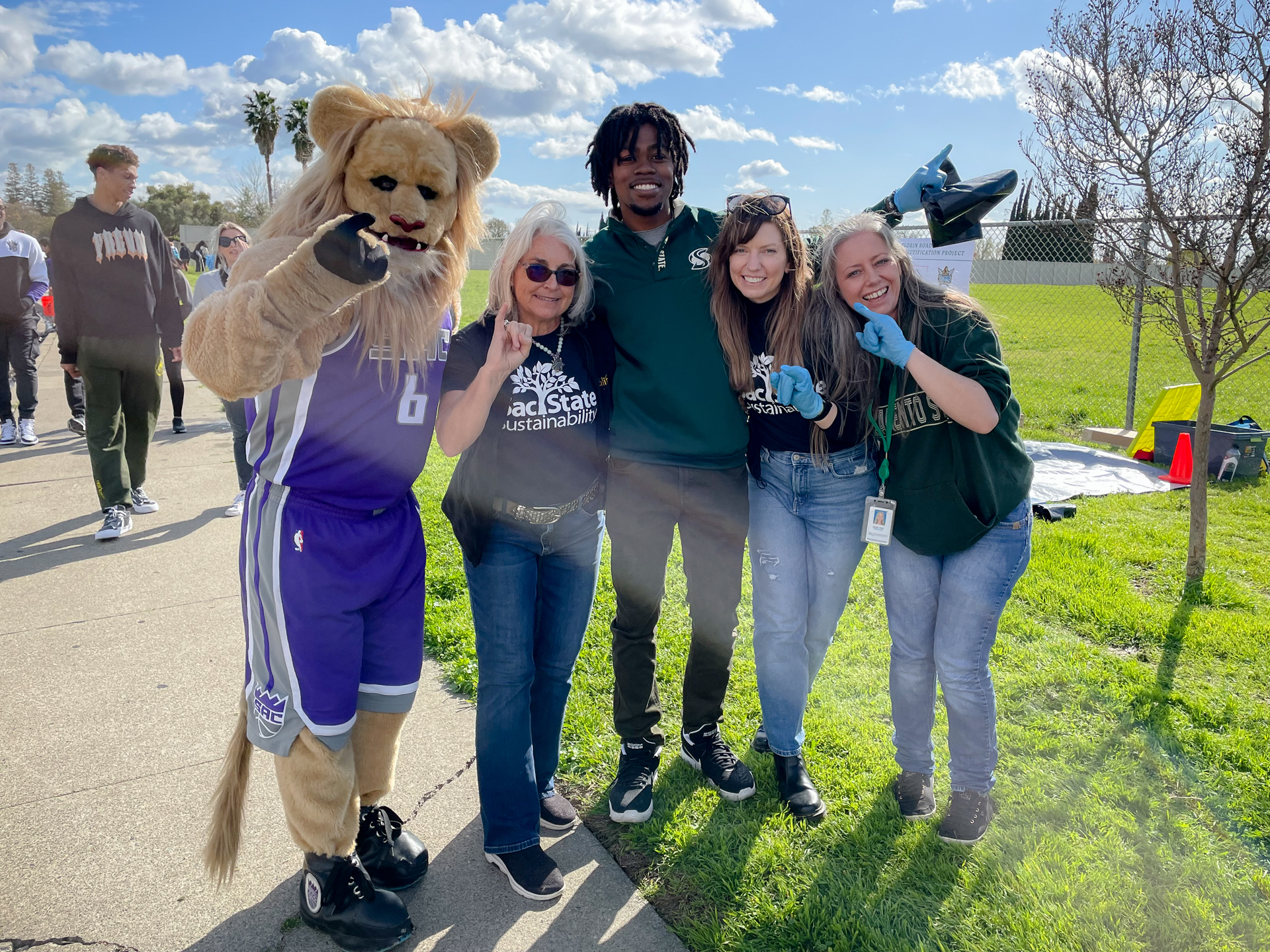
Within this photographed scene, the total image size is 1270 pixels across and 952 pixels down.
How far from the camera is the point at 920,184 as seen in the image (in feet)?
8.86

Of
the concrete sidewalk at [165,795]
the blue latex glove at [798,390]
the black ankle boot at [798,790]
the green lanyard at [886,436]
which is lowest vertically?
the concrete sidewalk at [165,795]

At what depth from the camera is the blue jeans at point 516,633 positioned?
2359mm

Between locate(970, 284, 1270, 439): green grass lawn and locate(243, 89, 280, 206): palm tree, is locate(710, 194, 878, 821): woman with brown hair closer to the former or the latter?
locate(970, 284, 1270, 439): green grass lawn

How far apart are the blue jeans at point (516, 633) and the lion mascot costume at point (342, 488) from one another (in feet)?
0.74

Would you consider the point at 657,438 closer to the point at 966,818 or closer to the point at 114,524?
the point at 966,818

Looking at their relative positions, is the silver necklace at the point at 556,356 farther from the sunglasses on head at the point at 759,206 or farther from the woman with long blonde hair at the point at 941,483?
the woman with long blonde hair at the point at 941,483

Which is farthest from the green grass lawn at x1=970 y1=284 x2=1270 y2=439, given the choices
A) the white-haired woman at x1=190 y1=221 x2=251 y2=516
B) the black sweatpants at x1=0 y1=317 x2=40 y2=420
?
the black sweatpants at x1=0 y1=317 x2=40 y2=420

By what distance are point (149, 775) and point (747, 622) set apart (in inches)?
110

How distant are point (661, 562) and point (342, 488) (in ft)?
3.69

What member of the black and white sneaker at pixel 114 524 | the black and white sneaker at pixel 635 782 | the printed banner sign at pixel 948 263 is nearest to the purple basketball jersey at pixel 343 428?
the black and white sneaker at pixel 635 782

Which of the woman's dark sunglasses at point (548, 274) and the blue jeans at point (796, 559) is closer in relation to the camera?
the woman's dark sunglasses at point (548, 274)

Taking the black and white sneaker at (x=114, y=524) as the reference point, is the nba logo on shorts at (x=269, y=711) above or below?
above

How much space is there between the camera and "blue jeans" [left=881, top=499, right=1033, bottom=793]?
247 centimetres

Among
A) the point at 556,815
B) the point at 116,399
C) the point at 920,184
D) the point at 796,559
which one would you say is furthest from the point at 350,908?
the point at 116,399
